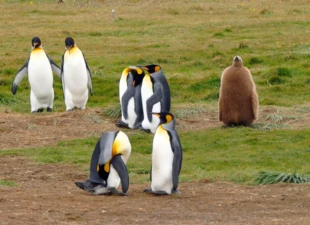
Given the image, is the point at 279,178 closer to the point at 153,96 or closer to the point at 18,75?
the point at 153,96

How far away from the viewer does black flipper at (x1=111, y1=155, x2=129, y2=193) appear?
7621mm

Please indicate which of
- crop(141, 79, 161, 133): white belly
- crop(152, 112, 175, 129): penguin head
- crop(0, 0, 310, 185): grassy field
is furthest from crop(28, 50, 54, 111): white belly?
crop(152, 112, 175, 129): penguin head

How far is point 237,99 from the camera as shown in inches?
473

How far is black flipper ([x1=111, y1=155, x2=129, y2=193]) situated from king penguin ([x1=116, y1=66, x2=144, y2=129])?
4405 millimetres

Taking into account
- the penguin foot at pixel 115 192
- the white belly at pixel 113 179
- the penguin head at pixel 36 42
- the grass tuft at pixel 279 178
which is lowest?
the grass tuft at pixel 279 178

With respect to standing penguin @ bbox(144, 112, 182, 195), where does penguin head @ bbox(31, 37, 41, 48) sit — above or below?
above

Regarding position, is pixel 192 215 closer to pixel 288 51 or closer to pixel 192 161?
pixel 192 161

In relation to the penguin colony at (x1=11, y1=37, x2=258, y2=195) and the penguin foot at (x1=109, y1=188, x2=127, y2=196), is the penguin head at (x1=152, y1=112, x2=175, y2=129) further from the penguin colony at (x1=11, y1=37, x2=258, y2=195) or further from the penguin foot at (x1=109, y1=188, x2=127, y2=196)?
the penguin foot at (x1=109, y1=188, x2=127, y2=196)

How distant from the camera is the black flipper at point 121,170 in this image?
7.62 m

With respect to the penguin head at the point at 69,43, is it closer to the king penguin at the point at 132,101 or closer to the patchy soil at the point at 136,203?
the king penguin at the point at 132,101

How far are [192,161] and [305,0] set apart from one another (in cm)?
2305

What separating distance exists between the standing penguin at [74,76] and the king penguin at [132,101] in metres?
1.48

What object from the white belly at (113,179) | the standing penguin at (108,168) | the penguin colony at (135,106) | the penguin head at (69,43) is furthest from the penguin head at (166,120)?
the penguin head at (69,43)

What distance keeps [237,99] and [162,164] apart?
4.31m
